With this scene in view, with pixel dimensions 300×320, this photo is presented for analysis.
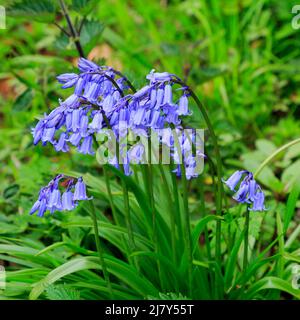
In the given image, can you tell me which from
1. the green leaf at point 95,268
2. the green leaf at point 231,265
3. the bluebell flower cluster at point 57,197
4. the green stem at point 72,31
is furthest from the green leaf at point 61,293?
the green stem at point 72,31

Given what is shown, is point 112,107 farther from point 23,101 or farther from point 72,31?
point 23,101

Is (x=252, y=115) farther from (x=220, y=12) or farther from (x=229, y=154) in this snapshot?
(x=220, y=12)

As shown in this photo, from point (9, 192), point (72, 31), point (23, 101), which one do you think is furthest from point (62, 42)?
point (9, 192)

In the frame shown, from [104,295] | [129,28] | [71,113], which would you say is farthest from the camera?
[129,28]

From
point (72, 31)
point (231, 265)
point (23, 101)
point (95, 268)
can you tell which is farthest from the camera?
point (23, 101)

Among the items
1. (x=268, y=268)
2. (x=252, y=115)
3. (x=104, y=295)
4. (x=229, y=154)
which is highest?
(x=252, y=115)

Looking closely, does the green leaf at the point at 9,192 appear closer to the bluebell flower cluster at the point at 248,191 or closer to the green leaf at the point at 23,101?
the green leaf at the point at 23,101
